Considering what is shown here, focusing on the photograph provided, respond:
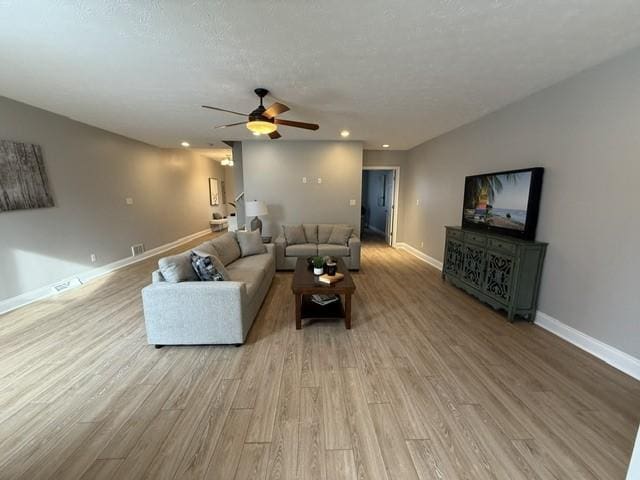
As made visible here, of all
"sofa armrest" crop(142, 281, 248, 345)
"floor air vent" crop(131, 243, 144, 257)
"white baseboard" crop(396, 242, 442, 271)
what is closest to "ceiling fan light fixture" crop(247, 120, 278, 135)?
"sofa armrest" crop(142, 281, 248, 345)

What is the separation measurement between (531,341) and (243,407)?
8.96 feet

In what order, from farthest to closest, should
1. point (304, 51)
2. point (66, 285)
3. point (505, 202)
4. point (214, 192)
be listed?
point (214, 192) → point (66, 285) → point (505, 202) → point (304, 51)

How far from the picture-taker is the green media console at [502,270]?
2.76 m

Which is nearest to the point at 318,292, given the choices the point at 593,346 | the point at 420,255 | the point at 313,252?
the point at 313,252

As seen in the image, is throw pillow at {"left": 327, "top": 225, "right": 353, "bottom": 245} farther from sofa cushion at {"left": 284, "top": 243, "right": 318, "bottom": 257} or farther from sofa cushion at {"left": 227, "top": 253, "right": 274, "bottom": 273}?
sofa cushion at {"left": 227, "top": 253, "right": 274, "bottom": 273}

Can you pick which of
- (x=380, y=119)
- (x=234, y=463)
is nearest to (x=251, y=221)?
(x=380, y=119)

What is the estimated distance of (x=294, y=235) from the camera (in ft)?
15.9

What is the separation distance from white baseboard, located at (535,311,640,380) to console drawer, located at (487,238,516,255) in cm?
77

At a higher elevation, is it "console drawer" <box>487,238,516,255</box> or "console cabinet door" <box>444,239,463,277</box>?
"console drawer" <box>487,238,516,255</box>

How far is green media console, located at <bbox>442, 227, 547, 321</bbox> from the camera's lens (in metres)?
2.76

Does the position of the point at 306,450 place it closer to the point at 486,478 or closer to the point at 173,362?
the point at 486,478

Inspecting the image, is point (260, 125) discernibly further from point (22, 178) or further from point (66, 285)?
point (66, 285)

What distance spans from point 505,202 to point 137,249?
22.0 ft

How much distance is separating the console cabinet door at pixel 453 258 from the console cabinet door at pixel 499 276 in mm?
558
